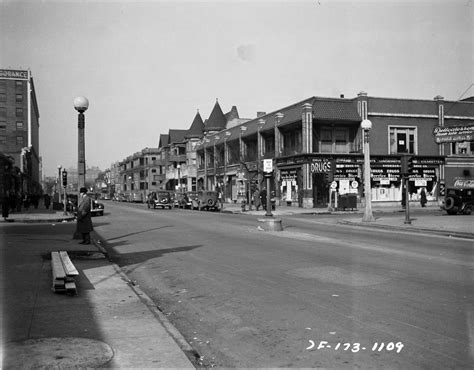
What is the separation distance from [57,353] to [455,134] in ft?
63.0

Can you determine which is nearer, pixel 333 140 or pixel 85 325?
pixel 85 325

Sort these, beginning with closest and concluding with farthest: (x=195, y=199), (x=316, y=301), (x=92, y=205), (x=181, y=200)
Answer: (x=316, y=301) < (x=92, y=205) < (x=195, y=199) < (x=181, y=200)

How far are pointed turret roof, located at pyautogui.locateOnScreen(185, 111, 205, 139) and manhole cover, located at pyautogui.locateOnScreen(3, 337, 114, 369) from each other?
78.8 meters

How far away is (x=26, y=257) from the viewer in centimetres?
1220

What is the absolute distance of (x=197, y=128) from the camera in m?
84.8

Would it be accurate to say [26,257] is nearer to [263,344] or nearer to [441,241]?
[263,344]

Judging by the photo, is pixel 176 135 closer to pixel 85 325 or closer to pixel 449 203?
pixel 449 203

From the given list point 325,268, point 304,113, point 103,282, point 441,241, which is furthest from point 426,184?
point 103,282

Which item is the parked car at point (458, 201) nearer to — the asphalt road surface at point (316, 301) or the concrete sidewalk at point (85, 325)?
the asphalt road surface at point (316, 301)

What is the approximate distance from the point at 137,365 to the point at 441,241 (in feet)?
45.8

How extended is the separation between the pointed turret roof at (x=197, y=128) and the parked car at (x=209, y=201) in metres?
38.7

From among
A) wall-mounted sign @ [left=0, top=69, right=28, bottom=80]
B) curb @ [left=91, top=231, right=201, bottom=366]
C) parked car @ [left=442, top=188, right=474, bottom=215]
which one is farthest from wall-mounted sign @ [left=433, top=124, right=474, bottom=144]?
wall-mounted sign @ [left=0, top=69, right=28, bottom=80]

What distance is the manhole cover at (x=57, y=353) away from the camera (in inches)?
183

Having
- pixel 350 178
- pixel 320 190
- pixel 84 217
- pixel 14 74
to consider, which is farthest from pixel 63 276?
pixel 14 74
